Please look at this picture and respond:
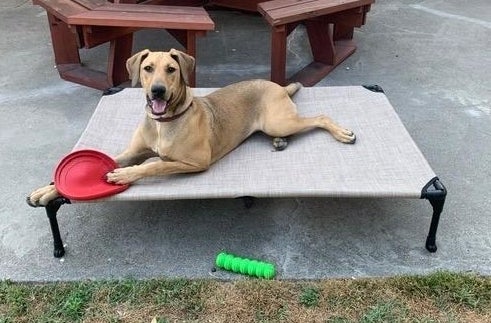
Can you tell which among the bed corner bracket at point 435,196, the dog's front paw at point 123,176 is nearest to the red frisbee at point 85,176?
the dog's front paw at point 123,176

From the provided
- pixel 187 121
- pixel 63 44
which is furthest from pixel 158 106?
pixel 63 44

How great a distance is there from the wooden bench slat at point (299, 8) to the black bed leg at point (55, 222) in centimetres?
226

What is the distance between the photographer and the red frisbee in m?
2.78

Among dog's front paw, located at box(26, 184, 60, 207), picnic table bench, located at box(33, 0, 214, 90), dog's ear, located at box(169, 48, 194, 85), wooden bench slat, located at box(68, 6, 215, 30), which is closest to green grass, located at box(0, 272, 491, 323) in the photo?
dog's front paw, located at box(26, 184, 60, 207)

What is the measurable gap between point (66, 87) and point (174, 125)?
236 centimetres

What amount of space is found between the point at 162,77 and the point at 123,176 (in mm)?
575

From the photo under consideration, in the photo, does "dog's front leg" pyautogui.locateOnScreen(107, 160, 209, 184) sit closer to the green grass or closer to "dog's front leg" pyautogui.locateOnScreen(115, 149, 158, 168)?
"dog's front leg" pyautogui.locateOnScreen(115, 149, 158, 168)

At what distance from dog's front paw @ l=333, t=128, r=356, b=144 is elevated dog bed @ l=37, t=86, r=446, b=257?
0.11 feet

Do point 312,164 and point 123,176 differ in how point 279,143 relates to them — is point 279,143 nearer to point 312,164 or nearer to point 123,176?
point 312,164

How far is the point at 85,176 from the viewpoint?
2.91m

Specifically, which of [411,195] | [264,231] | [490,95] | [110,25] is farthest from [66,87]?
[490,95]

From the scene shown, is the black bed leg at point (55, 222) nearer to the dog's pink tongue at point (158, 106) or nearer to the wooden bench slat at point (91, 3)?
the dog's pink tongue at point (158, 106)

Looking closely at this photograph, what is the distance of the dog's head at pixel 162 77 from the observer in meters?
2.80

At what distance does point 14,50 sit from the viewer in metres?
5.65
